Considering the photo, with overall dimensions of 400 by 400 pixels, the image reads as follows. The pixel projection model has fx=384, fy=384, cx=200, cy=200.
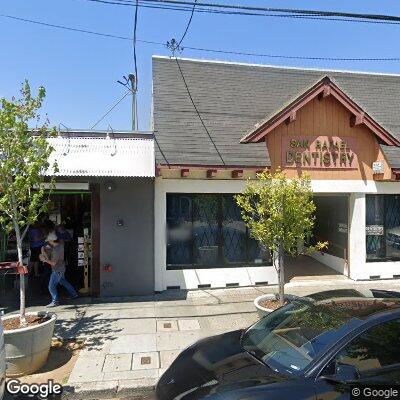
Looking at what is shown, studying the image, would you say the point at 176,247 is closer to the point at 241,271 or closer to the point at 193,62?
the point at 241,271

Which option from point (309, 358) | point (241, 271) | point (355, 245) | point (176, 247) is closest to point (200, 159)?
point (176, 247)

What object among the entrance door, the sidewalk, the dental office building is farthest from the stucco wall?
the entrance door

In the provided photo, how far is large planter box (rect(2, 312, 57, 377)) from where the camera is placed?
5.19 meters

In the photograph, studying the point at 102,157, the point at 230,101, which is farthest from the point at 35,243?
the point at 230,101

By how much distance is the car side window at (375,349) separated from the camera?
11.3 feet

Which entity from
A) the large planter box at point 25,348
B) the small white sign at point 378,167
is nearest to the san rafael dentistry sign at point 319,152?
the small white sign at point 378,167

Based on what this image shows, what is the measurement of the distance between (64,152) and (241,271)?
17.3 ft

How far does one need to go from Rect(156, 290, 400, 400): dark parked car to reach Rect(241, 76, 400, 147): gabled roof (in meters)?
6.28

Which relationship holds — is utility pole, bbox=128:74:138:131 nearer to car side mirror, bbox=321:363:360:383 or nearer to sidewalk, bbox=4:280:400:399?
sidewalk, bbox=4:280:400:399

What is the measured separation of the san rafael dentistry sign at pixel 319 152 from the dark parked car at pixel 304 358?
6.36 meters

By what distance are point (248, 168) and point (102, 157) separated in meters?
3.58

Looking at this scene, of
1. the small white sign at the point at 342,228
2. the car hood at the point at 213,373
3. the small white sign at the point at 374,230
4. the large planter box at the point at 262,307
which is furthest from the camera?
the small white sign at the point at 342,228

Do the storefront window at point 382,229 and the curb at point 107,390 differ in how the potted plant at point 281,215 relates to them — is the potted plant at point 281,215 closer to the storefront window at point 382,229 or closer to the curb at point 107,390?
the curb at point 107,390

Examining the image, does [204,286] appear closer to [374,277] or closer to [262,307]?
[262,307]
